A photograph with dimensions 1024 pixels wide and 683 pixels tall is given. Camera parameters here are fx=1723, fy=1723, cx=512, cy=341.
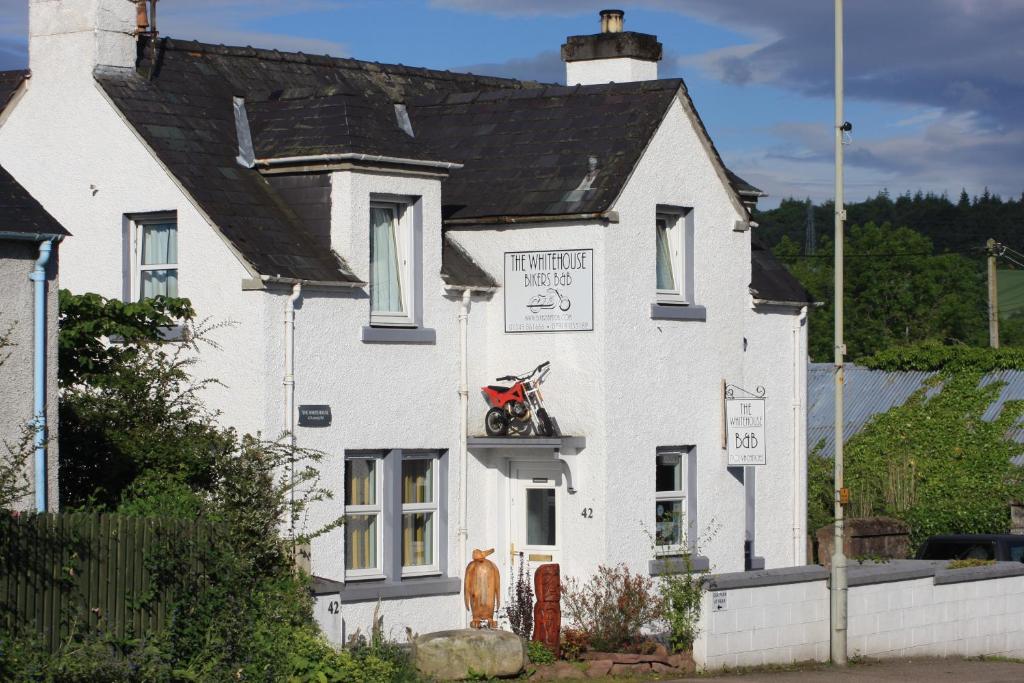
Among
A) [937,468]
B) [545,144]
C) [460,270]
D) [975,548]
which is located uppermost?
[545,144]

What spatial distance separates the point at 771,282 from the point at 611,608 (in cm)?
720

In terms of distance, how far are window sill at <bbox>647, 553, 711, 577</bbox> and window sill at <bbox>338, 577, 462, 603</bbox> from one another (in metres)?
2.35

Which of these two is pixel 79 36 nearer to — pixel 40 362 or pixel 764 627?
pixel 40 362

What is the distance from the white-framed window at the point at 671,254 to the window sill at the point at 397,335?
3.19 meters

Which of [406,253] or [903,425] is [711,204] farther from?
[903,425]

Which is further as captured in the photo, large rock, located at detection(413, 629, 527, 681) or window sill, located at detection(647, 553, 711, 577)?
window sill, located at detection(647, 553, 711, 577)

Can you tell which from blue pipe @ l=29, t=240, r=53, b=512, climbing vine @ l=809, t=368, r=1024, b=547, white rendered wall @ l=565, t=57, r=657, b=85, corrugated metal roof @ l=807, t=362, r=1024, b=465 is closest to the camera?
blue pipe @ l=29, t=240, r=53, b=512

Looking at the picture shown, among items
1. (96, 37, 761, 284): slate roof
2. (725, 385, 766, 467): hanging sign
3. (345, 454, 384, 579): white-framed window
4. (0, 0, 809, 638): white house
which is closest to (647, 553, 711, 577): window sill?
(0, 0, 809, 638): white house

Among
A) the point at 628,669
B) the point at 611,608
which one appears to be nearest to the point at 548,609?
the point at 611,608

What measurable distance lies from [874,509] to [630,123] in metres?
12.8

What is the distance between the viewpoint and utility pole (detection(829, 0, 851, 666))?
20.5 m

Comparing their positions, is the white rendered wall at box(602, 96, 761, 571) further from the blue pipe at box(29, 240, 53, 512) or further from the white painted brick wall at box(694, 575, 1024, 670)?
the blue pipe at box(29, 240, 53, 512)

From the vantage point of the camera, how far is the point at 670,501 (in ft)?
70.9

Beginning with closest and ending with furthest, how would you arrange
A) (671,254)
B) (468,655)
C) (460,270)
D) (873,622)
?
1. (468,655)
2. (460,270)
3. (873,622)
4. (671,254)
